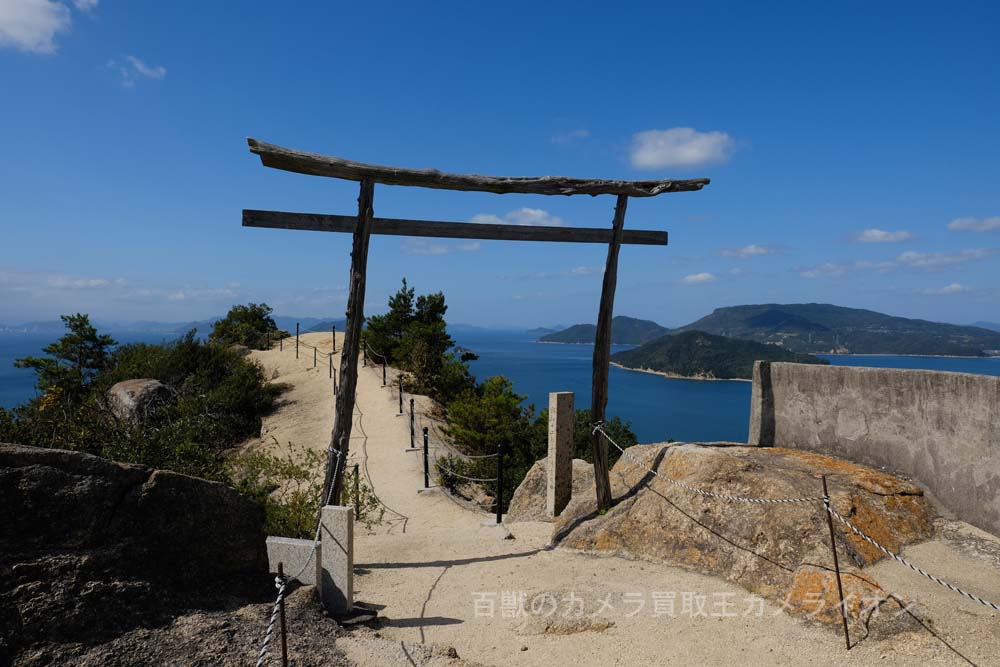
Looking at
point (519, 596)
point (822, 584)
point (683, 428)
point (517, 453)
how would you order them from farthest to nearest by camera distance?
point (683, 428)
point (517, 453)
point (519, 596)
point (822, 584)

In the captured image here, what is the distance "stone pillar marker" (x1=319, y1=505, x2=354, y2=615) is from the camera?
4.39 m

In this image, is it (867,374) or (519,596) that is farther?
(867,374)

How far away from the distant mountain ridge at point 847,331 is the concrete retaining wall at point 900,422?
7708 centimetres

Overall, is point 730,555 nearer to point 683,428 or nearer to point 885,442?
point 885,442

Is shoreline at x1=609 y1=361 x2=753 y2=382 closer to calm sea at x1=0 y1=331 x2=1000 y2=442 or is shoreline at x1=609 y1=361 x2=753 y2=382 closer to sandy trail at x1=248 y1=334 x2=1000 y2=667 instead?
calm sea at x1=0 y1=331 x2=1000 y2=442

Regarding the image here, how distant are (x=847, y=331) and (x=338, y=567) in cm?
14696

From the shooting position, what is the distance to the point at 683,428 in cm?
4684

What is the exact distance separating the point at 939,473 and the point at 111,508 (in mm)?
6972

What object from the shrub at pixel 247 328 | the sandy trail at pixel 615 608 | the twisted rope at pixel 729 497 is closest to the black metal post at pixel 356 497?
the sandy trail at pixel 615 608

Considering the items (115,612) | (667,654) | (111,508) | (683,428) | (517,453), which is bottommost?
(683,428)

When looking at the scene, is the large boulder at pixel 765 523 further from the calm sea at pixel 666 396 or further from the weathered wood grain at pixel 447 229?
the calm sea at pixel 666 396

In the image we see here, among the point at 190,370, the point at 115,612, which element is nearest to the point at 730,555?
the point at 115,612

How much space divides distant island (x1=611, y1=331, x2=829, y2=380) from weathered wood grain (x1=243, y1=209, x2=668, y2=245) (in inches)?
2854

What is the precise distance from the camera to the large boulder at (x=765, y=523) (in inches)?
177
